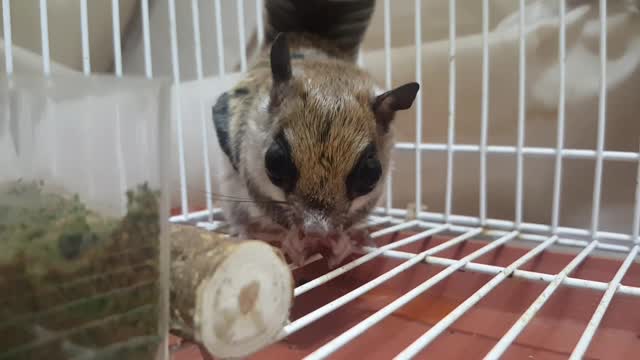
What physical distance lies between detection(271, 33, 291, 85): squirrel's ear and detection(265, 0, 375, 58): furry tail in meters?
0.43

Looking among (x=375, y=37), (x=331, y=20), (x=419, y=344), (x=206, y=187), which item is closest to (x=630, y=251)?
(x=419, y=344)

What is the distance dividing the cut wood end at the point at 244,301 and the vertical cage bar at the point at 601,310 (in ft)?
0.98

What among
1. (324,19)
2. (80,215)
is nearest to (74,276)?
(80,215)

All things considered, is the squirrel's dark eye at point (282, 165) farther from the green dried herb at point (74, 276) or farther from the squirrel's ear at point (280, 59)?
the green dried herb at point (74, 276)

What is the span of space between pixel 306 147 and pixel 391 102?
0.65 ft

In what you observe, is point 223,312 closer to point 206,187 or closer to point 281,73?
point 281,73

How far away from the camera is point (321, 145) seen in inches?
39.5

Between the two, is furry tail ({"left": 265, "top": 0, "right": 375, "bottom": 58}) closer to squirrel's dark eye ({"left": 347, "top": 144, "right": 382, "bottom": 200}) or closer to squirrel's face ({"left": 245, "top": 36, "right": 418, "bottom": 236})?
squirrel's face ({"left": 245, "top": 36, "right": 418, "bottom": 236})

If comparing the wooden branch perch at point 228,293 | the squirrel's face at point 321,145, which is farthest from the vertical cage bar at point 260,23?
the wooden branch perch at point 228,293

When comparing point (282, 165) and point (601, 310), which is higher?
point (282, 165)

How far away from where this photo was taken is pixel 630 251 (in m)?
1.08

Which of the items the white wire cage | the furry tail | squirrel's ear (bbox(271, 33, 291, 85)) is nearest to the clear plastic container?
the white wire cage

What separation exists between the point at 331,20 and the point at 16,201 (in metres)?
1.17

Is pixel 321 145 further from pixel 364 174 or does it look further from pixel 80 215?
pixel 80 215
